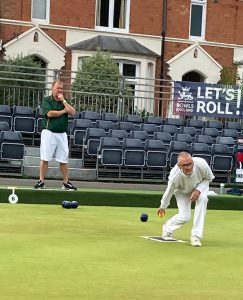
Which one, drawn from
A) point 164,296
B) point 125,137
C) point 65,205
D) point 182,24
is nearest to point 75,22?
point 182,24

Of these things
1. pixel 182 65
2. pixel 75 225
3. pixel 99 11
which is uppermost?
pixel 99 11

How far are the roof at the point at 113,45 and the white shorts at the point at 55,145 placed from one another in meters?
12.6

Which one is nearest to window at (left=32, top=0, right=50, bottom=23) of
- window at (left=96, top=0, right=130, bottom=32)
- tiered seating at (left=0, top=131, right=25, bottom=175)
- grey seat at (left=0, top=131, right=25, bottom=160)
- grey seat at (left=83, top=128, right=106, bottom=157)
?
window at (left=96, top=0, right=130, bottom=32)

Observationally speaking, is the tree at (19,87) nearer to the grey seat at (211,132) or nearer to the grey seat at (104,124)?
the grey seat at (104,124)

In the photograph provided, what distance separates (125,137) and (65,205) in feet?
20.4

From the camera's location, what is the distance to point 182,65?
86.1 ft

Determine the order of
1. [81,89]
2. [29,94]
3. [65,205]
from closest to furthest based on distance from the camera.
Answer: [65,205] → [29,94] → [81,89]

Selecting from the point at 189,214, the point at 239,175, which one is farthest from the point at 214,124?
the point at 189,214

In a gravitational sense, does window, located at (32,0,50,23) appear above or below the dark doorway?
above

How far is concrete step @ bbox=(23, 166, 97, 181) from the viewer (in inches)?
609

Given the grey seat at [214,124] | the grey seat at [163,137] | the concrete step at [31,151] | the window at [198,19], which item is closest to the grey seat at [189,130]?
the grey seat at [163,137]

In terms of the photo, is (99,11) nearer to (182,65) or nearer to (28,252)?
(182,65)

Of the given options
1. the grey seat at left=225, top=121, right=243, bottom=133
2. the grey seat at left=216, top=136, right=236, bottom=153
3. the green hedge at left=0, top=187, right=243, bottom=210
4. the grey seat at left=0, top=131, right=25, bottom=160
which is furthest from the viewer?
the grey seat at left=225, top=121, right=243, bottom=133

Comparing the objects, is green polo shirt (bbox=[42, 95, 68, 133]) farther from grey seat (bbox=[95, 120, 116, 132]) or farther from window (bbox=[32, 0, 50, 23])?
window (bbox=[32, 0, 50, 23])
